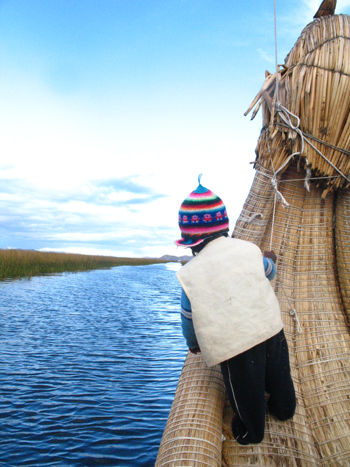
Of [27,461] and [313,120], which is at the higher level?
[313,120]

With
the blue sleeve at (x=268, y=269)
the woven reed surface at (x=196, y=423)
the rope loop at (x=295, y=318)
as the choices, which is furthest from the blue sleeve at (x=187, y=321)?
the rope loop at (x=295, y=318)

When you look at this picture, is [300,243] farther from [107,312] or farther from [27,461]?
[107,312]

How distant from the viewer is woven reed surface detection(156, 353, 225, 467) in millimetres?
2027

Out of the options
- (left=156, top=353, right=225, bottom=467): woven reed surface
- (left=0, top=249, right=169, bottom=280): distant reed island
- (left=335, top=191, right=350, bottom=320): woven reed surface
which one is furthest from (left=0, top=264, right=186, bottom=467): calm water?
(left=0, top=249, right=169, bottom=280): distant reed island

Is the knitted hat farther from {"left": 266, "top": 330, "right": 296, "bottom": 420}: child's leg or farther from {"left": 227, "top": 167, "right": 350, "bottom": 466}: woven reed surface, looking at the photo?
{"left": 227, "top": 167, "right": 350, "bottom": 466}: woven reed surface

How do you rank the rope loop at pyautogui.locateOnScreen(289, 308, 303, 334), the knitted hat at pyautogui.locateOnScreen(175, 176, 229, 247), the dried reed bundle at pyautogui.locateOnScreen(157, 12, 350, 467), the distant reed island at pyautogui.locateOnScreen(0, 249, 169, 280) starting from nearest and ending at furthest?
the knitted hat at pyautogui.locateOnScreen(175, 176, 229, 247), the dried reed bundle at pyautogui.locateOnScreen(157, 12, 350, 467), the rope loop at pyautogui.locateOnScreen(289, 308, 303, 334), the distant reed island at pyautogui.locateOnScreen(0, 249, 169, 280)

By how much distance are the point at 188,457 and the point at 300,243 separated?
1.95m

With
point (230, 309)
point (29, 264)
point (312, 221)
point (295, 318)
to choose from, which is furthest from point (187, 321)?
point (29, 264)

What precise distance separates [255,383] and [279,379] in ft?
0.81

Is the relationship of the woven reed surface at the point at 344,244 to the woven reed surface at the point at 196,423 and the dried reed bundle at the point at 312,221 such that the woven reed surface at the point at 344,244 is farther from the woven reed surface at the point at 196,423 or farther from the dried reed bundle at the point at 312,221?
the woven reed surface at the point at 196,423

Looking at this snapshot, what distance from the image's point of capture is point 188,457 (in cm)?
200

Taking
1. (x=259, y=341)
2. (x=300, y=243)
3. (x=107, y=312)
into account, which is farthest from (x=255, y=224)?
(x=107, y=312)

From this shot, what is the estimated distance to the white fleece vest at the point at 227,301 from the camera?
6.55 feet

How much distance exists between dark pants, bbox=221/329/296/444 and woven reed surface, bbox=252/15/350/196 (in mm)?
1613
